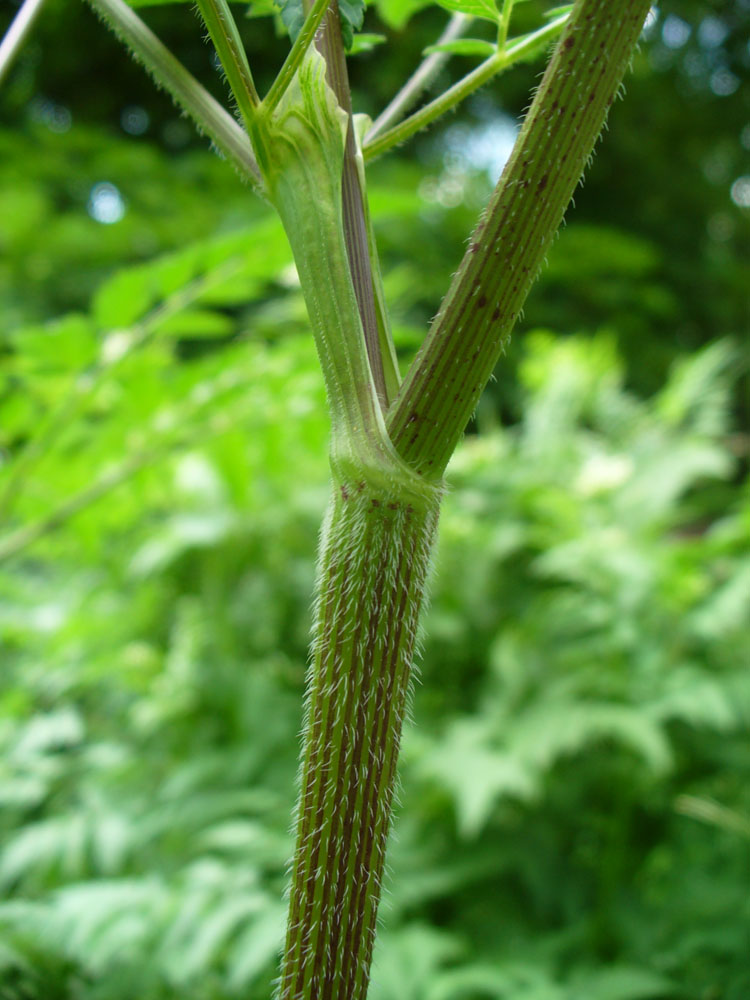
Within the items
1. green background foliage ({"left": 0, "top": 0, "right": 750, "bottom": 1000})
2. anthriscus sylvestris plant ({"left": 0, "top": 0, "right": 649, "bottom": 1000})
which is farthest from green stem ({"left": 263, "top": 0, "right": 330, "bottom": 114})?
green background foliage ({"left": 0, "top": 0, "right": 750, "bottom": 1000})

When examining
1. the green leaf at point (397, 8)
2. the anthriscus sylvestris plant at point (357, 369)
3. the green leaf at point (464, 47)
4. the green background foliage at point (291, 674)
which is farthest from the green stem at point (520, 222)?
the green background foliage at point (291, 674)

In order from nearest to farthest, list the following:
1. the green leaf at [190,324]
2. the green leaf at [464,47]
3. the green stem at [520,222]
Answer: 1. the green stem at [520,222]
2. the green leaf at [464,47]
3. the green leaf at [190,324]

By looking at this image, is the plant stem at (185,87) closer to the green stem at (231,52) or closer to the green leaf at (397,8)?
the green stem at (231,52)

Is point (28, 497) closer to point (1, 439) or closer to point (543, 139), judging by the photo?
point (1, 439)

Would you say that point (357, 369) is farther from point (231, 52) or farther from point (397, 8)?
point (397, 8)

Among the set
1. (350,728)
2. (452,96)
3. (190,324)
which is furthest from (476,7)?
(190,324)

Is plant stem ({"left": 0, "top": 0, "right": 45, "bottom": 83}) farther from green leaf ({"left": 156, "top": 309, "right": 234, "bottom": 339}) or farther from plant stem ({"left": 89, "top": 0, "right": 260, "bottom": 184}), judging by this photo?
green leaf ({"left": 156, "top": 309, "right": 234, "bottom": 339})

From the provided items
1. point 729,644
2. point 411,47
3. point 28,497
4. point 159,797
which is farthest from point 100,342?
point 411,47
